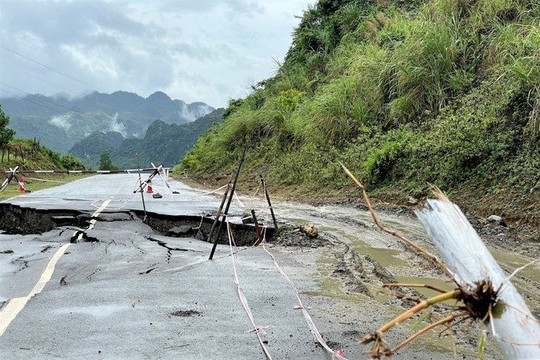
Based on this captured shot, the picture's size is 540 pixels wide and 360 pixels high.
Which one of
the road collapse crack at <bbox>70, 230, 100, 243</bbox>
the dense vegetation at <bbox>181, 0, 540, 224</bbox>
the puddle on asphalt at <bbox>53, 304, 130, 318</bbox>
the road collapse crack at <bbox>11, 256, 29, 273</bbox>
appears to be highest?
the dense vegetation at <bbox>181, 0, 540, 224</bbox>

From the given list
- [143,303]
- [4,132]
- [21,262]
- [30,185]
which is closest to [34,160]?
[4,132]

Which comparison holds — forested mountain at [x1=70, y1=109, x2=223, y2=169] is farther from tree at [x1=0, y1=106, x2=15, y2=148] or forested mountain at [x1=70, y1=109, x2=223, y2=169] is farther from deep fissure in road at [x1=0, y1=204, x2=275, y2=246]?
deep fissure in road at [x1=0, y1=204, x2=275, y2=246]

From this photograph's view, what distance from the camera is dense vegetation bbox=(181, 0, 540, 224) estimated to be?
8.77 metres

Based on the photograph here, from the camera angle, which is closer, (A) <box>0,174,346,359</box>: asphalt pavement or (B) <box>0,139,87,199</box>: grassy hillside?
(A) <box>0,174,346,359</box>: asphalt pavement

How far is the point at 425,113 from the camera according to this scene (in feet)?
38.9

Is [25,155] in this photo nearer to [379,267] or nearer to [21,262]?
[21,262]

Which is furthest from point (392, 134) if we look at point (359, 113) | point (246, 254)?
point (246, 254)

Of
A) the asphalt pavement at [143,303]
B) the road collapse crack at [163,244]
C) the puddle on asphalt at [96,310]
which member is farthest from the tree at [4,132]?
the puddle on asphalt at [96,310]

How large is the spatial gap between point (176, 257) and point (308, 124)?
9.76 meters

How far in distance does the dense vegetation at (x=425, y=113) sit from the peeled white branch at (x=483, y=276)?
4.44 meters

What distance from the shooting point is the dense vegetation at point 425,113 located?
345 inches

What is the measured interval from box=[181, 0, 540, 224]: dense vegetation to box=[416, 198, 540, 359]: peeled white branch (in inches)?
175

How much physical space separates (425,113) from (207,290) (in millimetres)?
8355

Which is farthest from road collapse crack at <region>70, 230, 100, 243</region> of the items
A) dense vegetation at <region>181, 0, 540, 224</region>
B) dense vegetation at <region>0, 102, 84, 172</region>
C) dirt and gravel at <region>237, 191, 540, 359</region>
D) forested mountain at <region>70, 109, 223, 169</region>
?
forested mountain at <region>70, 109, 223, 169</region>
